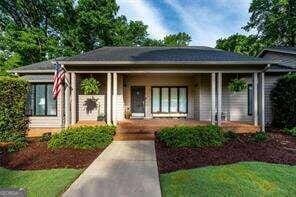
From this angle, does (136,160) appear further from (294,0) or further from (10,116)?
(294,0)

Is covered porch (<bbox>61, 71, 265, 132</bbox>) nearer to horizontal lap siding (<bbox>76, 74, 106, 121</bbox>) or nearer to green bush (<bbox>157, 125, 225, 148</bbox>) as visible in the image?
horizontal lap siding (<bbox>76, 74, 106, 121</bbox>)

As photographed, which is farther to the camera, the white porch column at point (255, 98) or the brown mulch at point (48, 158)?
the white porch column at point (255, 98)

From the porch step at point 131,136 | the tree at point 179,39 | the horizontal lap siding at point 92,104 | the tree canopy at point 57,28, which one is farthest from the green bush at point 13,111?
the tree at point 179,39

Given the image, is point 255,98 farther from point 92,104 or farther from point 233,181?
point 92,104

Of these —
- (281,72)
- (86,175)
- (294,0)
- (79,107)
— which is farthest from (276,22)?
(86,175)

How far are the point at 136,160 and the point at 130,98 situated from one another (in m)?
9.17

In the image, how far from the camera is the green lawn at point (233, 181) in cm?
662

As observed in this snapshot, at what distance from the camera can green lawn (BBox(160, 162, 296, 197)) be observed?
21.7ft

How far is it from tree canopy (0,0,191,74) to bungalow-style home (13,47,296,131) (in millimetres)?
10523

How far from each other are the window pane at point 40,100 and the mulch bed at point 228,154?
7065 mm

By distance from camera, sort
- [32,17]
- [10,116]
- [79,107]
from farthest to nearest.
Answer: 1. [32,17]
2. [79,107]
3. [10,116]

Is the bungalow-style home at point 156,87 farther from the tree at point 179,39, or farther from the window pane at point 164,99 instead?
the tree at point 179,39

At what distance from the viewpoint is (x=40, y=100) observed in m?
16.7

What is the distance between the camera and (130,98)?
18.5 meters
